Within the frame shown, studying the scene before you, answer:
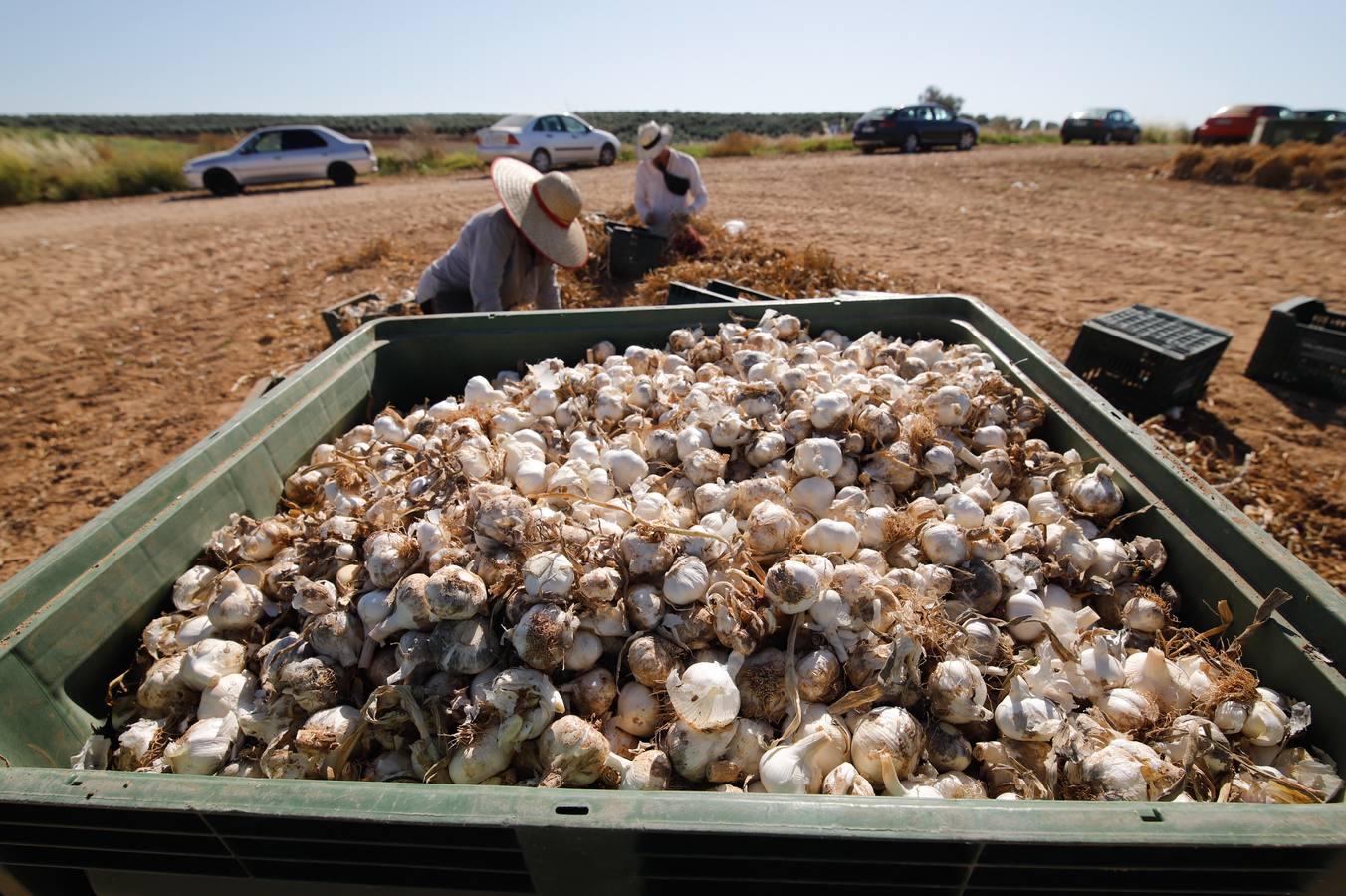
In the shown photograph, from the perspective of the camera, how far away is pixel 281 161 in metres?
14.6

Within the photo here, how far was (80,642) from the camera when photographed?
1587mm

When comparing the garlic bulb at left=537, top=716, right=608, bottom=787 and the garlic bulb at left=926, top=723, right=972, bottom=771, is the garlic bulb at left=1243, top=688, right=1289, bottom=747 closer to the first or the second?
the garlic bulb at left=926, top=723, right=972, bottom=771

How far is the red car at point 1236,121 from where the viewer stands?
19297 millimetres

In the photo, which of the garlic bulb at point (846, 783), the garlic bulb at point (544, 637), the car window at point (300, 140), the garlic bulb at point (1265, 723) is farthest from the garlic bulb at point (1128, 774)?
the car window at point (300, 140)

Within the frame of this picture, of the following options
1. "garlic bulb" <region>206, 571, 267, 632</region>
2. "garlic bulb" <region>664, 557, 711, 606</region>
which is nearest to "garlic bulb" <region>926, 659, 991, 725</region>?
"garlic bulb" <region>664, 557, 711, 606</region>

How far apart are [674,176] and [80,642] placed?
6532mm

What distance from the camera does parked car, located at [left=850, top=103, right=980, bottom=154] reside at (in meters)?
20.0

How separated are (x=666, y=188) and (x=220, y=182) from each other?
1293 centimetres

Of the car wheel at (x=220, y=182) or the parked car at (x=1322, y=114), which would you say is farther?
the parked car at (x=1322, y=114)

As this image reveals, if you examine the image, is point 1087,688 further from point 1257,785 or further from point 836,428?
point 836,428

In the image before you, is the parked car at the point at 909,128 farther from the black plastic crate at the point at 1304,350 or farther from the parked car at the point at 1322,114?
the black plastic crate at the point at 1304,350

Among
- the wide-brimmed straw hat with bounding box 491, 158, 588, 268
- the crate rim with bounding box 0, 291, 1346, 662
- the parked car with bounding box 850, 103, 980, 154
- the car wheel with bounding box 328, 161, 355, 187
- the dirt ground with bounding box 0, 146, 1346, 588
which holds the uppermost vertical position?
the parked car with bounding box 850, 103, 980, 154

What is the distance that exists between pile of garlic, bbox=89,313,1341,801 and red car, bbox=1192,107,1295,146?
2565cm

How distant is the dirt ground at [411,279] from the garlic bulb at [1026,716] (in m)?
2.65
